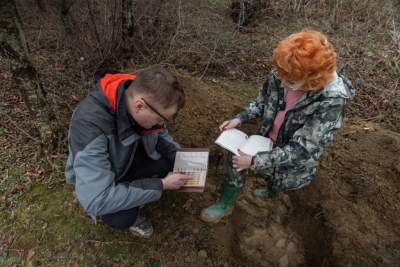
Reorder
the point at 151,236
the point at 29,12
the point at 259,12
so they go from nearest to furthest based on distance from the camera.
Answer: the point at 151,236 < the point at 29,12 < the point at 259,12

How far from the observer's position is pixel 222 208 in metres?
2.40

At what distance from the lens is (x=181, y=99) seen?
64.8 inches

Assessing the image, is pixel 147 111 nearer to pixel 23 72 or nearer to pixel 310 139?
pixel 310 139

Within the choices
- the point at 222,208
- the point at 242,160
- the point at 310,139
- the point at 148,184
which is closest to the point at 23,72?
the point at 148,184

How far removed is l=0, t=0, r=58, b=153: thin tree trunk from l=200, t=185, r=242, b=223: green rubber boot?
1654 mm

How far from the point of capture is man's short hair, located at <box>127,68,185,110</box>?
1.56m

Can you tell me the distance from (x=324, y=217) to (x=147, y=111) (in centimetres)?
188

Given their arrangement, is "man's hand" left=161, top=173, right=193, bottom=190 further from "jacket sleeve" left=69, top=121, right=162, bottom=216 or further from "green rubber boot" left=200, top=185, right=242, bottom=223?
"green rubber boot" left=200, top=185, right=242, bottom=223

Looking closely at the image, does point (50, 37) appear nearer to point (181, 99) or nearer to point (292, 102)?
point (181, 99)

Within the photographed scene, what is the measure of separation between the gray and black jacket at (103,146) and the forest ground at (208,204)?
615 mm

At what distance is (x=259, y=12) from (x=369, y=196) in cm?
482

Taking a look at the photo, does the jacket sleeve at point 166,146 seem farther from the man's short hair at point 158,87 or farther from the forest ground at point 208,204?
the man's short hair at point 158,87

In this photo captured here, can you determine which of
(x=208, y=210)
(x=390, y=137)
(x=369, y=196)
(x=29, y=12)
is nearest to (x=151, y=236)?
(x=208, y=210)

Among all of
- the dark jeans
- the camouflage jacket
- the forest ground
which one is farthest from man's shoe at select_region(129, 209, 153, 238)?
the camouflage jacket
